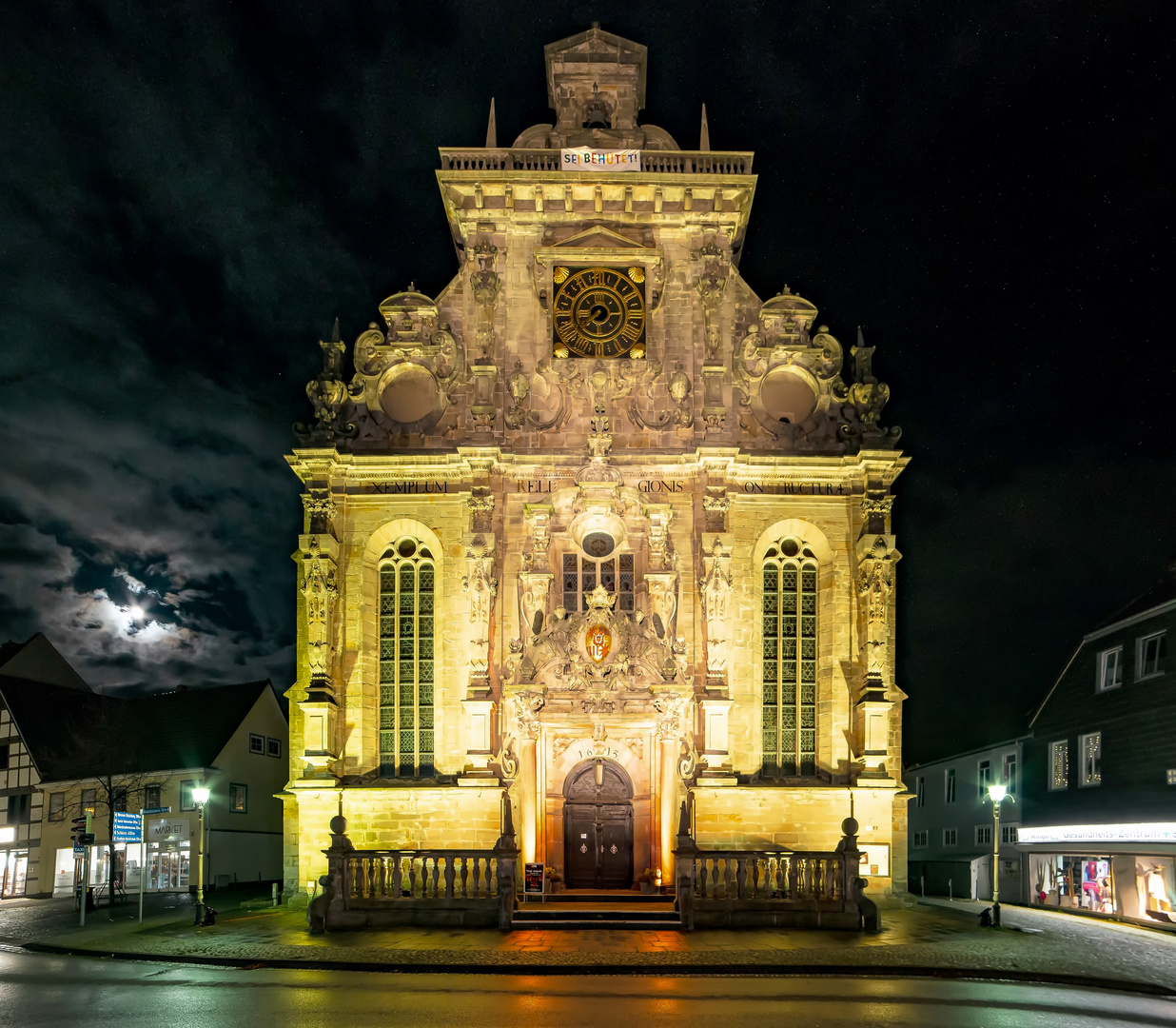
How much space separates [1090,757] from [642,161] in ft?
76.3

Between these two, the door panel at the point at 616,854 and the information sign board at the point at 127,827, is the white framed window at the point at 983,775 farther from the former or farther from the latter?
the information sign board at the point at 127,827

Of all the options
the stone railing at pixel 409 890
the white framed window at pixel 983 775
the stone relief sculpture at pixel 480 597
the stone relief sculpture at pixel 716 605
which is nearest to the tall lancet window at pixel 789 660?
the stone relief sculpture at pixel 716 605

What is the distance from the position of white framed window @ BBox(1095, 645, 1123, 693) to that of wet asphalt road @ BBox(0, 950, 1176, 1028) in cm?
1795

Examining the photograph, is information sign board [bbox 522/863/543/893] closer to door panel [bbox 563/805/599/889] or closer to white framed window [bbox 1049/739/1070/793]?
door panel [bbox 563/805/599/889]

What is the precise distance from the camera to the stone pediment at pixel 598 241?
32.2m

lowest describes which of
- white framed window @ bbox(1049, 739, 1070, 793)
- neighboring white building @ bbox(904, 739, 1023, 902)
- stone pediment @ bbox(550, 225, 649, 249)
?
neighboring white building @ bbox(904, 739, 1023, 902)

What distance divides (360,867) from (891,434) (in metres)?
18.3

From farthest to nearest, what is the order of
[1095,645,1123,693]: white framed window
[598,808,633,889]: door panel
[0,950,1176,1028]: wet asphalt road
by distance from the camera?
[1095,645,1123,693]: white framed window < [598,808,633,889]: door panel < [0,950,1176,1028]: wet asphalt road

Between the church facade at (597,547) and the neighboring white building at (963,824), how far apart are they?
1329 cm

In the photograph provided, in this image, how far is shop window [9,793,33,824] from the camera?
48750 mm

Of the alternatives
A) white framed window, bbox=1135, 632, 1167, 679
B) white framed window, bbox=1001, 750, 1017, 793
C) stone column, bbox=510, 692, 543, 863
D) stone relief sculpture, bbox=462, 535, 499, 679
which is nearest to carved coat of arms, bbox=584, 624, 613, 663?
stone column, bbox=510, 692, 543, 863

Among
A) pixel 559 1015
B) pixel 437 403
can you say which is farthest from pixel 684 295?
pixel 559 1015

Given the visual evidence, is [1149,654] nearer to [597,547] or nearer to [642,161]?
[597,547]

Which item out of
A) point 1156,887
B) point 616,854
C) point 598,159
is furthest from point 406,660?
point 1156,887
